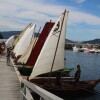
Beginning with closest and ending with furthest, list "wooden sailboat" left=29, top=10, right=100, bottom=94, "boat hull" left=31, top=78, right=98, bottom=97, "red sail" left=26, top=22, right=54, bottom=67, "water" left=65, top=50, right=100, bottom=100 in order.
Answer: "wooden sailboat" left=29, top=10, right=100, bottom=94, "boat hull" left=31, top=78, right=98, bottom=97, "water" left=65, top=50, right=100, bottom=100, "red sail" left=26, top=22, right=54, bottom=67

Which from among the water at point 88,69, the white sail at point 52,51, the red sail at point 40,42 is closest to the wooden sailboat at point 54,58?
the white sail at point 52,51

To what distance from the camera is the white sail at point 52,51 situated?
24.5 meters

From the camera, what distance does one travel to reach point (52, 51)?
2575 cm

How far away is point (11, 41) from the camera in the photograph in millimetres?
75125

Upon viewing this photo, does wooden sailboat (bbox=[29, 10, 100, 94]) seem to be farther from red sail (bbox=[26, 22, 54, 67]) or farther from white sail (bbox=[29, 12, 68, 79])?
red sail (bbox=[26, 22, 54, 67])

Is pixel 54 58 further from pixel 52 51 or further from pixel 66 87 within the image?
pixel 66 87

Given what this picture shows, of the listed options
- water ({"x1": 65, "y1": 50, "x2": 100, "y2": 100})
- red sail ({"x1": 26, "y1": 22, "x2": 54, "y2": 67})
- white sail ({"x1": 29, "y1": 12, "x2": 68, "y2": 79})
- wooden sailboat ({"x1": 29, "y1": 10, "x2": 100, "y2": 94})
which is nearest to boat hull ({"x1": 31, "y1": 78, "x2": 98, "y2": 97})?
wooden sailboat ({"x1": 29, "y1": 10, "x2": 100, "y2": 94})

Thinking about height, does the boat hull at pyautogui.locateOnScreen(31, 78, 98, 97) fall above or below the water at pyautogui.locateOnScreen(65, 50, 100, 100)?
above

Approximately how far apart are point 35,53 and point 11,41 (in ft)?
144

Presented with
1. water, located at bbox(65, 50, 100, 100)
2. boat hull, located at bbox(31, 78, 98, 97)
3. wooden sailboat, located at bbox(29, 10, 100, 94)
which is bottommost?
water, located at bbox(65, 50, 100, 100)

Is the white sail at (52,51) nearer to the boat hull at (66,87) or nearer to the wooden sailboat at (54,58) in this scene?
the wooden sailboat at (54,58)

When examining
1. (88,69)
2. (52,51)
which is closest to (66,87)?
(52,51)

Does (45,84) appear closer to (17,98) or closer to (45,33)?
(45,33)

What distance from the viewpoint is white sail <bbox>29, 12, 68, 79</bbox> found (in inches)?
965
